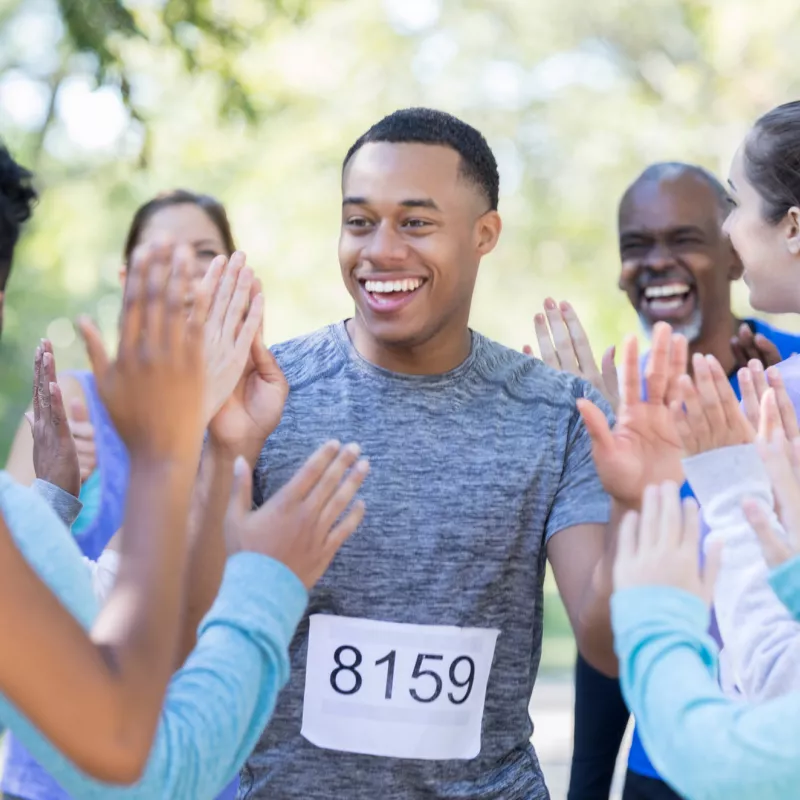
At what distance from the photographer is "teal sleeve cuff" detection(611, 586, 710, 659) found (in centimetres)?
209

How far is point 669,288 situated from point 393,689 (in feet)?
7.28

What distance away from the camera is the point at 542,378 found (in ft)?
11.2

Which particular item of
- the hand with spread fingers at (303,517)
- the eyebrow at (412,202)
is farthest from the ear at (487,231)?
the hand with spread fingers at (303,517)

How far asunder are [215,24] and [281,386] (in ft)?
15.6

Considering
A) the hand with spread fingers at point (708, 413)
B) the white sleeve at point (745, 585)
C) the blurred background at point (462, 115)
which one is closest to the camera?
the white sleeve at point (745, 585)

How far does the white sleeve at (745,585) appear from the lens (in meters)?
2.43

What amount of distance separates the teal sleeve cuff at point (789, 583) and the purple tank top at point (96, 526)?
1674 millimetres

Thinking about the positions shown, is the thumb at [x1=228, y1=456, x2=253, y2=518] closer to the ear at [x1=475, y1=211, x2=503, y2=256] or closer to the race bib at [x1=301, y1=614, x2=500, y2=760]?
the race bib at [x1=301, y1=614, x2=500, y2=760]

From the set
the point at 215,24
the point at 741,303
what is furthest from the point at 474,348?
the point at 741,303

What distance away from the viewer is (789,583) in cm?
223

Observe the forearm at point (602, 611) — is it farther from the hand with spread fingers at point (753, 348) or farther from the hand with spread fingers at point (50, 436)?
the hand with spread fingers at point (753, 348)

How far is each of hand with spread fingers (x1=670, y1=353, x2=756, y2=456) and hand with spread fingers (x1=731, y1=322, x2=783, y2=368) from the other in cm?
167

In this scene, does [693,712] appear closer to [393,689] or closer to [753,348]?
[393,689]

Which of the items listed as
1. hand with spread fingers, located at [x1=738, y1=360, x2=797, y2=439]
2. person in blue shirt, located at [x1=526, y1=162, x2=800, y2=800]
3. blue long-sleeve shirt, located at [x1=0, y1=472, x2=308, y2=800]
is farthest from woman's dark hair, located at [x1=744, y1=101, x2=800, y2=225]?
blue long-sleeve shirt, located at [x1=0, y1=472, x2=308, y2=800]
